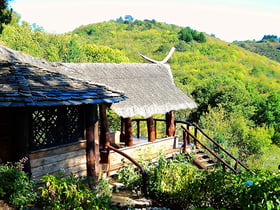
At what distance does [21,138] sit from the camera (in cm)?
663

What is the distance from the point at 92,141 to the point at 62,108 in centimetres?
102

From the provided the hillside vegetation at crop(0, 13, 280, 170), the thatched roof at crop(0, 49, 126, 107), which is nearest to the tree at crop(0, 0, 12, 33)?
the thatched roof at crop(0, 49, 126, 107)

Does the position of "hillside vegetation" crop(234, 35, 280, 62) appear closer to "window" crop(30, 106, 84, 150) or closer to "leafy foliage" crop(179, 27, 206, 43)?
"leafy foliage" crop(179, 27, 206, 43)

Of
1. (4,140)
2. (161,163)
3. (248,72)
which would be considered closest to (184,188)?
(161,163)

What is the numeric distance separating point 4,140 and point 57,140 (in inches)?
45.7

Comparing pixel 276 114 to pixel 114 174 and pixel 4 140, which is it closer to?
pixel 114 174

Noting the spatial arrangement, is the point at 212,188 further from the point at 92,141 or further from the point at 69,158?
the point at 69,158

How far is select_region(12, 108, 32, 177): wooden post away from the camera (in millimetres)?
6582

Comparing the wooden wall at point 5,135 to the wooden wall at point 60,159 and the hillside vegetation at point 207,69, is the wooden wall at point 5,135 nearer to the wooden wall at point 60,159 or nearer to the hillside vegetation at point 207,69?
the wooden wall at point 60,159

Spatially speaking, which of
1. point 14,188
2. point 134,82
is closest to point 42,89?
point 14,188

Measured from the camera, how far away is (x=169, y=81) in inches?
487

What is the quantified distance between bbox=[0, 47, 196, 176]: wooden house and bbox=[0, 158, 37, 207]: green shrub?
112cm

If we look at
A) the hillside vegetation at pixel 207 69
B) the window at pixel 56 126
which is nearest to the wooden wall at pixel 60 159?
the window at pixel 56 126

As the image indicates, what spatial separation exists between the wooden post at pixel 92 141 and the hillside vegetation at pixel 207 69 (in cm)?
1391
